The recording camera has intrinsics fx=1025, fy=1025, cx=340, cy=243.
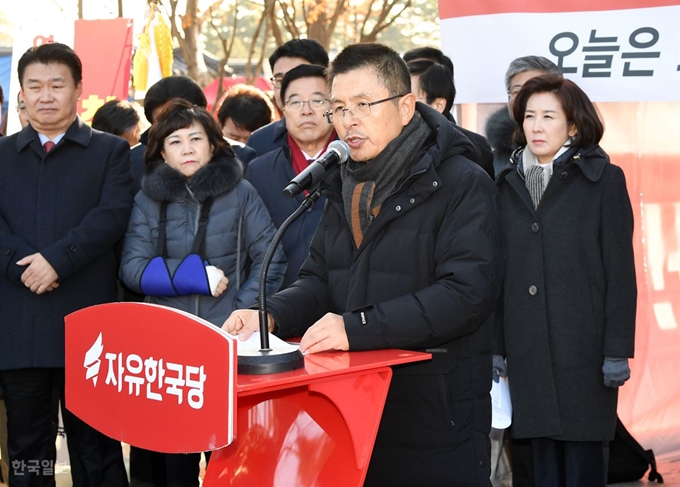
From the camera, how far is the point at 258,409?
2680 millimetres

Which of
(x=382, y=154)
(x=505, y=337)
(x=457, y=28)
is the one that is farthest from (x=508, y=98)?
(x=382, y=154)

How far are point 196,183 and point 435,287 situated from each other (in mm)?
2084

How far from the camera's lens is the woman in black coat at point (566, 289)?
409cm

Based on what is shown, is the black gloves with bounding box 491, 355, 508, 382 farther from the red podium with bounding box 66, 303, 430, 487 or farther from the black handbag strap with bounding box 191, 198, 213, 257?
the red podium with bounding box 66, 303, 430, 487

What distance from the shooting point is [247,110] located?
20.9 feet

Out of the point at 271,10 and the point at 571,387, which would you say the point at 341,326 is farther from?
the point at 271,10

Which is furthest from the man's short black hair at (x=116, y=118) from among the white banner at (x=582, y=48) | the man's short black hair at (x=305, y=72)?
the white banner at (x=582, y=48)

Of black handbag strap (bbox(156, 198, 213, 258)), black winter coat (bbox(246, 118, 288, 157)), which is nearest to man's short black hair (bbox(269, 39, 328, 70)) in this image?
black winter coat (bbox(246, 118, 288, 157))

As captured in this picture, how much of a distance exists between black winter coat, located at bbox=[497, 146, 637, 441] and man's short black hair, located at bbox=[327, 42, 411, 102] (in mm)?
1522

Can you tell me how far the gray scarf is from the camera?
2.81 meters

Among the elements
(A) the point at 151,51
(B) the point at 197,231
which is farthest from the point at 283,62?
(A) the point at 151,51

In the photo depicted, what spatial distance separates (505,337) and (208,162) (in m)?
1.53

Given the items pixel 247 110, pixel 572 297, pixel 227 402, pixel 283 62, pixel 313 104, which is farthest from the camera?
pixel 247 110

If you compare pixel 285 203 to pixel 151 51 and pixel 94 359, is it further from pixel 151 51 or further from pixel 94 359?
pixel 151 51
